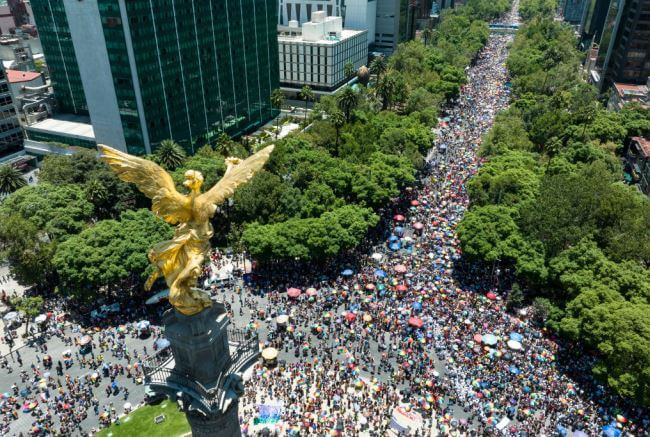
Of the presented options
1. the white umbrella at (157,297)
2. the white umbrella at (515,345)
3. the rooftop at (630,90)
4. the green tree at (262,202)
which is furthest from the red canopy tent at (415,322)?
the rooftop at (630,90)

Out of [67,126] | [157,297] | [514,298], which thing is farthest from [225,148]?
[514,298]

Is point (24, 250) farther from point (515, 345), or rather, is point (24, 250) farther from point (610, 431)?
point (610, 431)

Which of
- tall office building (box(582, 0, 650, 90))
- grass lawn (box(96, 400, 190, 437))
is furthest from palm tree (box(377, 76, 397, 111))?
grass lawn (box(96, 400, 190, 437))

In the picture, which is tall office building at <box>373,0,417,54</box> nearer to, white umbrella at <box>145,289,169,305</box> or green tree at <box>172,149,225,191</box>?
green tree at <box>172,149,225,191</box>

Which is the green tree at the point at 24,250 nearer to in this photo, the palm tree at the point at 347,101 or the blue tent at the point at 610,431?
the blue tent at the point at 610,431

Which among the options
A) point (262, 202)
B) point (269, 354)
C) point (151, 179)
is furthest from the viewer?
point (262, 202)
